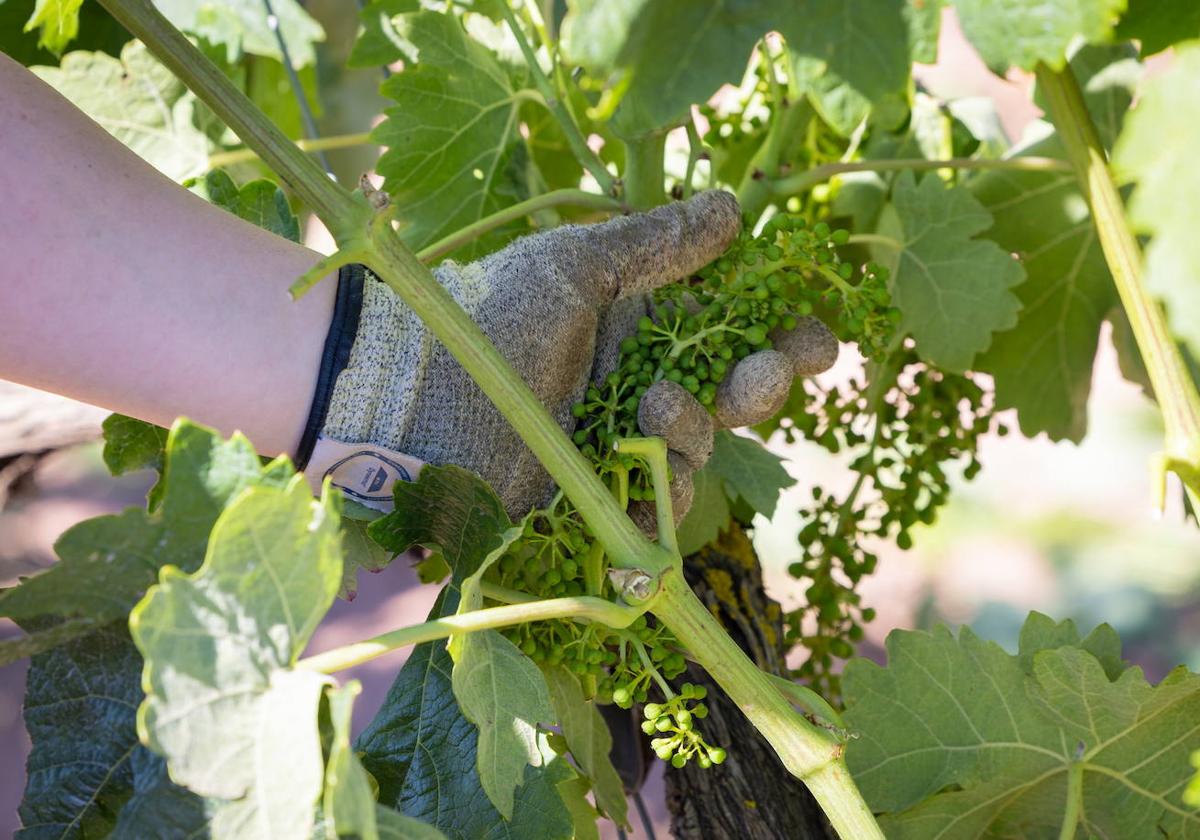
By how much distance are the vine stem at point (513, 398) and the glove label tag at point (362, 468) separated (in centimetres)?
18

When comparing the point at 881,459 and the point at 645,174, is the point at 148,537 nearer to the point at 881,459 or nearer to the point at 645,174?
the point at 645,174

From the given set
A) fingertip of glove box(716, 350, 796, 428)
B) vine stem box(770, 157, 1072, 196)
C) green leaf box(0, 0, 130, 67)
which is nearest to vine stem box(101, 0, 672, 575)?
fingertip of glove box(716, 350, 796, 428)

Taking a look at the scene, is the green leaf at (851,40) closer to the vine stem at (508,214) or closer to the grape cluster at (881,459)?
the vine stem at (508,214)

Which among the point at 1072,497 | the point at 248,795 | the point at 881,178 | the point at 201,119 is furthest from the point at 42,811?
the point at 1072,497

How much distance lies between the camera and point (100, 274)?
0.72 m

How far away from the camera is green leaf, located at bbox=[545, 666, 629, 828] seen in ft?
2.93

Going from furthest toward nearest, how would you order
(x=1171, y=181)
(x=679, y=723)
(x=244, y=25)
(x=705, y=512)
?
(x=244, y=25) < (x=705, y=512) < (x=679, y=723) < (x=1171, y=181)

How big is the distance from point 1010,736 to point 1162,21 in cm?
52

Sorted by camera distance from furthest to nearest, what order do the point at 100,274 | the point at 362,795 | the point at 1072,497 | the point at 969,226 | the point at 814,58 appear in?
1. the point at 1072,497
2. the point at 969,226
3. the point at 100,274
4. the point at 814,58
5. the point at 362,795

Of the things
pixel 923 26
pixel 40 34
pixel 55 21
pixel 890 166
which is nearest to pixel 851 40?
pixel 923 26

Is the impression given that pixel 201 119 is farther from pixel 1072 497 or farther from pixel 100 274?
pixel 1072 497

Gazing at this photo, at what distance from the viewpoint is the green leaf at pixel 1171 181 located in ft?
1.53

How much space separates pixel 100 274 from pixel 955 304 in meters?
0.74

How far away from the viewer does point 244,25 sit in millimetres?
1287
